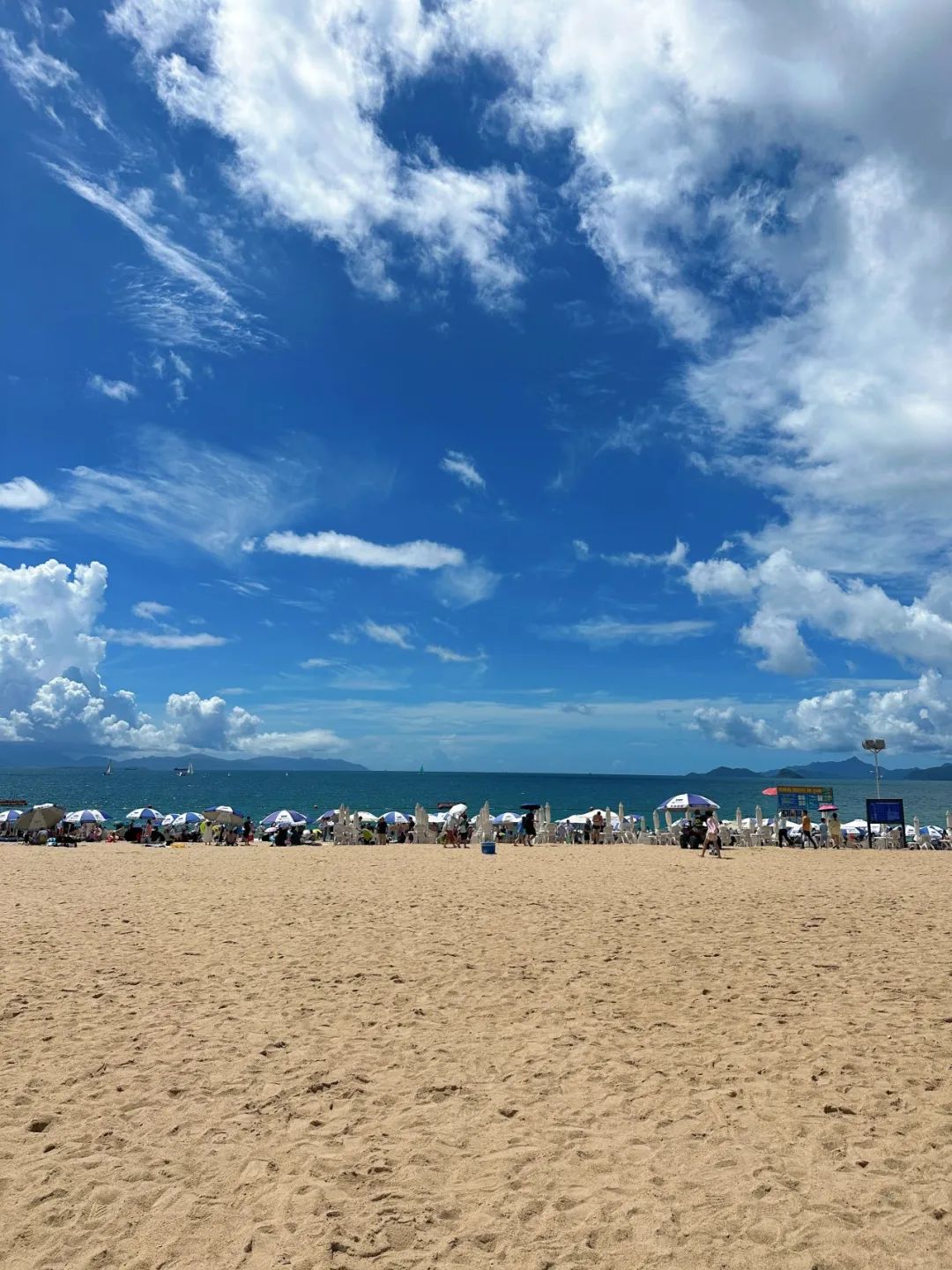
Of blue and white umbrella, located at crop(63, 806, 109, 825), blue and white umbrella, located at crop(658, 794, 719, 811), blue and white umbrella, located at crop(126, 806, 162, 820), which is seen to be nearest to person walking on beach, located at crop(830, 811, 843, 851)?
blue and white umbrella, located at crop(658, 794, 719, 811)

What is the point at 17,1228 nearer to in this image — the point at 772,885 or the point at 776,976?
the point at 776,976

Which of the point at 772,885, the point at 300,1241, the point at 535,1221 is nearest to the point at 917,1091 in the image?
the point at 535,1221

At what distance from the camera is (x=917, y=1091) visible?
5453mm

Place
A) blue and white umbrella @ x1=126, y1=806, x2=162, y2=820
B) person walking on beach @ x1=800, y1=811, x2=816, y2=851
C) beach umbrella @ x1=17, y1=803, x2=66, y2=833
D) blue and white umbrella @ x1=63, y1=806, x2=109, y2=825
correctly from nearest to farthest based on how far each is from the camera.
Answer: beach umbrella @ x1=17, y1=803, x2=66, y2=833, person walking on beach @ x1=800, y1=811, x2=816, y2=851, blue and white umbrella @ x1=63, y1=806, x2=109, y2=825, blue and white umbrella @ x1=126, y1=806, x2=162, y2=820

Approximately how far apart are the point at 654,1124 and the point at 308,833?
2932 cm

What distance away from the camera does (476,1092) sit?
220 inches

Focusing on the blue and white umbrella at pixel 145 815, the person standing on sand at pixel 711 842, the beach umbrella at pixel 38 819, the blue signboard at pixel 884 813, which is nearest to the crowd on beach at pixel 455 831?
the beach umbrella at pixel 38 819

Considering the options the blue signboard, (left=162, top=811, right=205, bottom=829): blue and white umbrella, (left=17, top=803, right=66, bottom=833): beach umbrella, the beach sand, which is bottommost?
the beach sand

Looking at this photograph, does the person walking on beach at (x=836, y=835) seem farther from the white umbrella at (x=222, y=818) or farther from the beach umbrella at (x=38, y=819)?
the beach umbrella at (x=38, y=819)

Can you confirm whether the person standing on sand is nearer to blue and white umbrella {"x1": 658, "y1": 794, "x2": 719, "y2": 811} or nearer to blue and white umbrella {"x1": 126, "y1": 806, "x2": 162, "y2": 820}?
blue and white umbrella {"x1": 658, "y1": 794, "x2": 719, "y2": 811}

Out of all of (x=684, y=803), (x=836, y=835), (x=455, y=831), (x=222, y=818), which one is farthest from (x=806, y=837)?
(x=222, y=818)

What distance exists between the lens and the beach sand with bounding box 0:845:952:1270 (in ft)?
12.9

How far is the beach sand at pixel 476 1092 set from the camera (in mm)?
3943

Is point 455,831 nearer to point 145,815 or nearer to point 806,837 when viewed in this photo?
point 806,837
